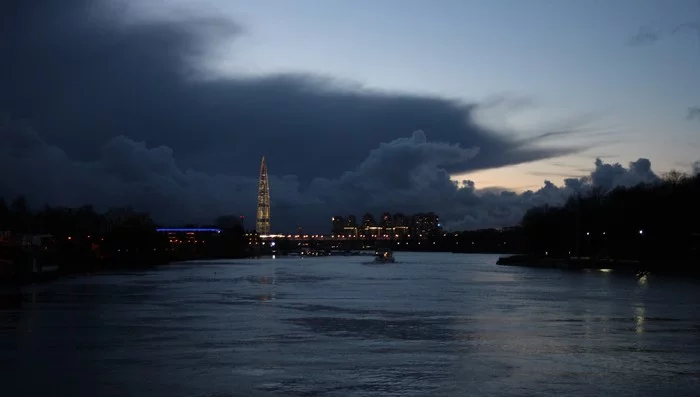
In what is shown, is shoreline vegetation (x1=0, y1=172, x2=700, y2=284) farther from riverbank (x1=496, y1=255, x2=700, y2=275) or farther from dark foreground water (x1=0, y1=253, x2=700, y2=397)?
dark foreground water (x1=0, y1=253, x2=700, y2=397)

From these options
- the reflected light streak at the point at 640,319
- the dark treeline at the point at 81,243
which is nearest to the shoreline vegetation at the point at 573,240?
the dark treeline at the point at 81,243

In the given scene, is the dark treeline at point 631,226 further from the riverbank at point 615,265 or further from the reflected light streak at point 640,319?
the reflected light streak at point 640,319

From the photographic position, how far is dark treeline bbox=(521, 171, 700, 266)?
354 ft

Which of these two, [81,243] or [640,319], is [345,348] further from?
[81,243]

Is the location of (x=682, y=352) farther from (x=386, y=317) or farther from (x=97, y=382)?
(x=97, y=382)

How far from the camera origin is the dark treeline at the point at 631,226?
108 meters

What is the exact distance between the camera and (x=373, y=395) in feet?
51.5

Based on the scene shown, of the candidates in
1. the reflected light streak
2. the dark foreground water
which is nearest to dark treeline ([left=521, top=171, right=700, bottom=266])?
the reflected light streak

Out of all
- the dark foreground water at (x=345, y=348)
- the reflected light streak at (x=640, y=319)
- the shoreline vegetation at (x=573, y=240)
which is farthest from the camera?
the shoreline vegetation at (x=573, y=240)

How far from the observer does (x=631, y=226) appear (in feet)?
401

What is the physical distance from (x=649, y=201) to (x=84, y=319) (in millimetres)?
100299

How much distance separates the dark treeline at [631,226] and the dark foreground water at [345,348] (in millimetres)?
71824

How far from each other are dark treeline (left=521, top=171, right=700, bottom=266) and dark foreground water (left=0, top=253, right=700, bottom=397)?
236 ft

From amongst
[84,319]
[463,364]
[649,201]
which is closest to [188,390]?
[463,364]
